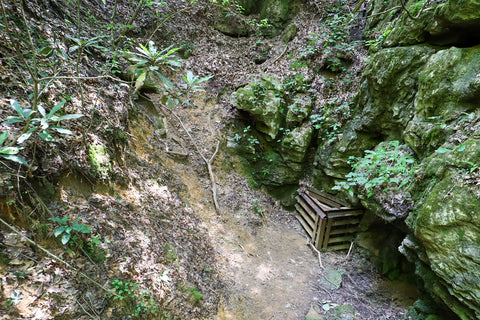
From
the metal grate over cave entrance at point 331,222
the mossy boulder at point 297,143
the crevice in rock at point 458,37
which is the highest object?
the crevice in rock at point 458,37

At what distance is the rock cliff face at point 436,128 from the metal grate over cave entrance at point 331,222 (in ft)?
3.22

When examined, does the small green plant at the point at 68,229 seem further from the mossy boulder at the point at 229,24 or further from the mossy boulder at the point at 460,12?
the mossy boulder at the point at 229,24

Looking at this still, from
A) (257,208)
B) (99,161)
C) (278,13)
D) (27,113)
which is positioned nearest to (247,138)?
(257,208)

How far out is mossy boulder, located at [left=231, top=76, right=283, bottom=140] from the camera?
24.5 ft

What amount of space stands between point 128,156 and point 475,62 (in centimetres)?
631

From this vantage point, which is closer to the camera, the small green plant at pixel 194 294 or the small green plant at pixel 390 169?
the small green plant at pixel 194 294

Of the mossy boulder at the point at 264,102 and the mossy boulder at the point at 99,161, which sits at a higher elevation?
the mossy boulder at the point at 264,102

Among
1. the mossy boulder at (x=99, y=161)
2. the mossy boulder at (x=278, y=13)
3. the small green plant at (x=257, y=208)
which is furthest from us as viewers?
the mossy boulder at (x=278, y=13)

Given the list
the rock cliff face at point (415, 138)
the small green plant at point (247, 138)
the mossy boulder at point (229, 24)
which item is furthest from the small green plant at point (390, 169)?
the mossy boulder at point (229, 24)

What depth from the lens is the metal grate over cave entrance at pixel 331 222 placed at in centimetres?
619

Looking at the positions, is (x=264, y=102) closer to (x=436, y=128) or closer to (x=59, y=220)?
(x=436, y=128)

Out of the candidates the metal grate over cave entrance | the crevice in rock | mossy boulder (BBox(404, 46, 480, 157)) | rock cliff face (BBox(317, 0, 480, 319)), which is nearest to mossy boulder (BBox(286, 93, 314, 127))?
rock cliff face (BBox(317, 0, 480, 319))

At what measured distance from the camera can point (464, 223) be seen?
2.88 m

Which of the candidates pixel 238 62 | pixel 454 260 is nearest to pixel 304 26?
pixel 238 62
